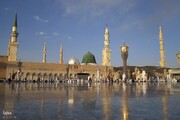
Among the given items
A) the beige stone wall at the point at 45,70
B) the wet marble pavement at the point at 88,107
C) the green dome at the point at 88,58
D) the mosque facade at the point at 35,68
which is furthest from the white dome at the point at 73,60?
the wet marble pavement at the point at 88,107

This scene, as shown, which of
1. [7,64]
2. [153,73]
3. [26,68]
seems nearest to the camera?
[7,64]

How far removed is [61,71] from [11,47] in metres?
12.7

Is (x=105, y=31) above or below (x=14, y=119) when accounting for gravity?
above

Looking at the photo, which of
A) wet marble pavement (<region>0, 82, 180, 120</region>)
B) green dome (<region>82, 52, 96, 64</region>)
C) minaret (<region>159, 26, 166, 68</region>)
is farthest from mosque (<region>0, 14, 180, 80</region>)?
wet marble pavement (<region>0, 82, 180, 120</region>)

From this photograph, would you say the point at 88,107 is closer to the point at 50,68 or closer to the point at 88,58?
the point at 50,68

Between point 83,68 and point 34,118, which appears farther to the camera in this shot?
point 83,68

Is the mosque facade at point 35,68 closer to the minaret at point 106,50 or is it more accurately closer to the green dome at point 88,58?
the minaret at point 106,50

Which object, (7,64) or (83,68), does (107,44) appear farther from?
(7,64)

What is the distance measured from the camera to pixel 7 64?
4478cm

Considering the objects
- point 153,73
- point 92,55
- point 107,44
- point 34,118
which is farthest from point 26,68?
point 34,118

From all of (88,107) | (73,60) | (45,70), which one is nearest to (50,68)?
Answer: (45,70)

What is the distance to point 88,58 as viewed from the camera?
221 ft

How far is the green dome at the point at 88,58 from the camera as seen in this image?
220ft

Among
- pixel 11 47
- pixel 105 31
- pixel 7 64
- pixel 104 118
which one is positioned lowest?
pixel 104 118
